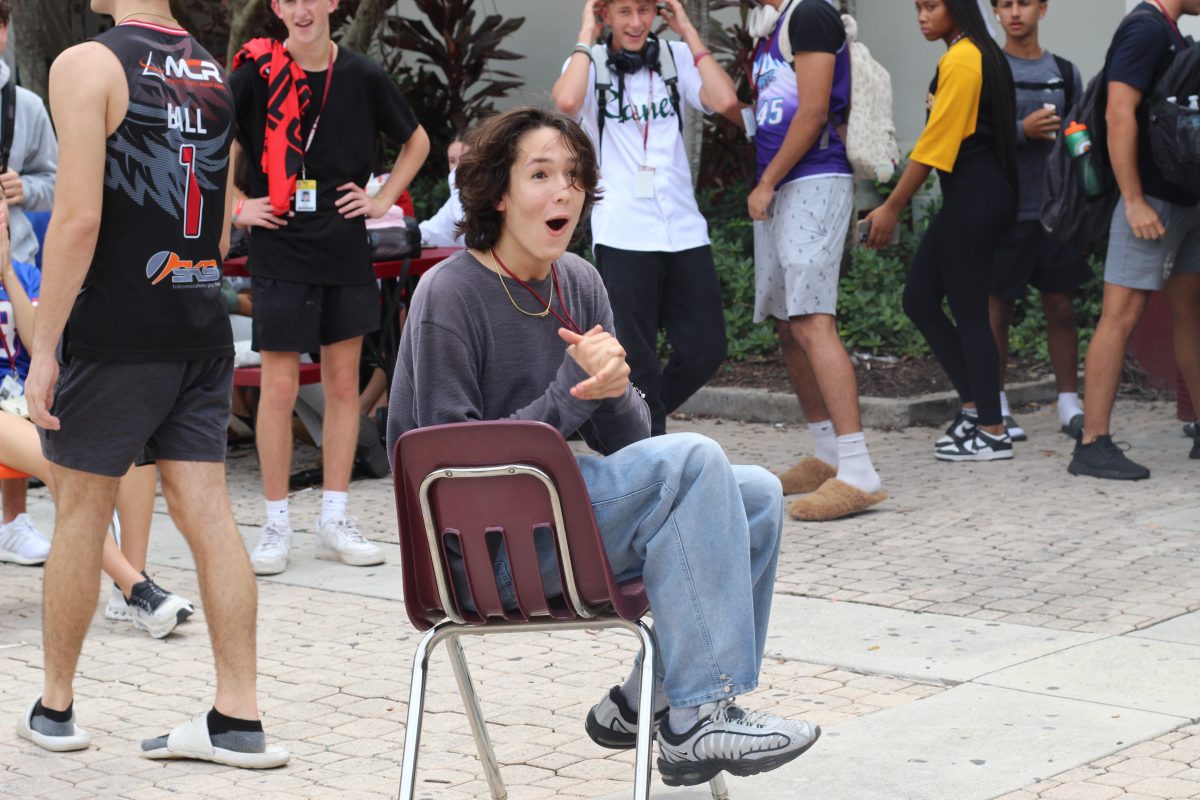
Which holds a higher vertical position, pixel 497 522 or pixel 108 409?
pixel 497 522

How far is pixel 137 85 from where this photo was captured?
4.22 meters

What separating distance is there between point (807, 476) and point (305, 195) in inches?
97.4

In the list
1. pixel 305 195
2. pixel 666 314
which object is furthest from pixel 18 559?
pixel 666 314

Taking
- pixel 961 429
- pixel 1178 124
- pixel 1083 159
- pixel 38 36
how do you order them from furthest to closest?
pixel 38 36, pixel 961 429, pixel 1083 159, pixel 1178 124

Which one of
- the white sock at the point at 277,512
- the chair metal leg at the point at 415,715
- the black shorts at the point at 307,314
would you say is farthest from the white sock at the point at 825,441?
the chair metal leg at the point at 415,715

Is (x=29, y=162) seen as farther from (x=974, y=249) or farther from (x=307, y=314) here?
(x=974, y=249)

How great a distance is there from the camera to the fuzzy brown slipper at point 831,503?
22.7 ft

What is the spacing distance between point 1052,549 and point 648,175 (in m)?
2.17

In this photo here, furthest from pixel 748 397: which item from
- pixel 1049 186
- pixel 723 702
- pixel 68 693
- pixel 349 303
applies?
pixel 723 702

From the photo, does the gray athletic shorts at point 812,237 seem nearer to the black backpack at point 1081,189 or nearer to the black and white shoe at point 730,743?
the black backpack at point 1081,189

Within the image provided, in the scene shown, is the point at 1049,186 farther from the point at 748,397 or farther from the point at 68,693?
the point at 68,693

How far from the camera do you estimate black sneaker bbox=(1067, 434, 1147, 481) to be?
7445 millimetres

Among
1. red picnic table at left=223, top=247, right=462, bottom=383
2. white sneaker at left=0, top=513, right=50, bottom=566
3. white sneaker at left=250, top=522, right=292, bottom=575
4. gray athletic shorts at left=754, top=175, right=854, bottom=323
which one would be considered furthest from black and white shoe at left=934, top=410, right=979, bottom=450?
white sneaker at left=0, top=513, right=50, bottom=566

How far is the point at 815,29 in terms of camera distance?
22.4ft
